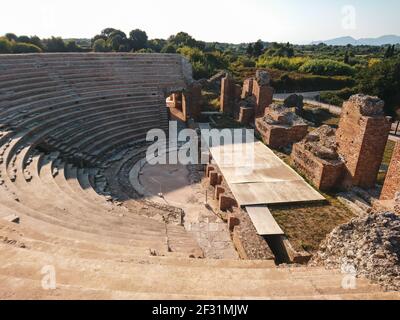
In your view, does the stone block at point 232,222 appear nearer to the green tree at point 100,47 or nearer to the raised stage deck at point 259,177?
the raised stage deck at point 259,177

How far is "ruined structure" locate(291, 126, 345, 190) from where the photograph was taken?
32.7 feet

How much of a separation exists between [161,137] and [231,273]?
12508 mm

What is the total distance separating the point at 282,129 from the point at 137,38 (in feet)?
154

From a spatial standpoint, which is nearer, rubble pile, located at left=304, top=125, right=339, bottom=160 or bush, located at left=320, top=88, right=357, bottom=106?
rubble pile, located at left=304, top=125, right=339, bottom=160

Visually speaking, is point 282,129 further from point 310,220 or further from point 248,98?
point 310,220

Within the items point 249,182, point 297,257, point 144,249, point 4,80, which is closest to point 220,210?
point 249,182

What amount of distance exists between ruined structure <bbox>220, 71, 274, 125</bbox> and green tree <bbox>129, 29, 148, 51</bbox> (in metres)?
37.7

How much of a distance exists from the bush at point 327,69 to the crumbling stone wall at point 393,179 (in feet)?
105

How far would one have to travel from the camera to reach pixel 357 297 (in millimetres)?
3275

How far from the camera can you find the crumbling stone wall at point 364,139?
9.33 m

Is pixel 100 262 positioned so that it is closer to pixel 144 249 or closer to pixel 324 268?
pixel 144 249

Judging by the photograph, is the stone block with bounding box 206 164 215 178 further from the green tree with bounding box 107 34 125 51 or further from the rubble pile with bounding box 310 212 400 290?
the green tree with bounding box 107 34 125 51

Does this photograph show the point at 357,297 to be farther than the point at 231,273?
No

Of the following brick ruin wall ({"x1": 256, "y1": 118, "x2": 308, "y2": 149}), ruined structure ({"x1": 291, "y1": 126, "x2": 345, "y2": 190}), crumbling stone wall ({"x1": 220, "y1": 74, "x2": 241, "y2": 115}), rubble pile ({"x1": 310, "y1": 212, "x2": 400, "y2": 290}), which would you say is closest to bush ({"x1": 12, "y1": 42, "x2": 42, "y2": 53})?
crumbling stone wall ({"x1": 220, "y1": 74, "x2": 241, "y2": 115})
